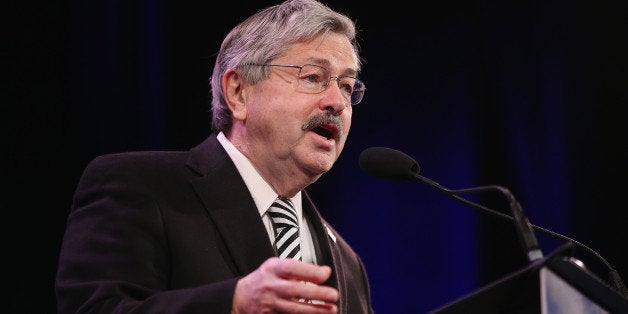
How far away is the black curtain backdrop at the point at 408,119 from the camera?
110 inches

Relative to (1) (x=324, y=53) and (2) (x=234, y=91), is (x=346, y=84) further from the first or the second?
(2) (x=234, y=91)

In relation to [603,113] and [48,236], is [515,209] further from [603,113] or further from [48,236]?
[603,113]

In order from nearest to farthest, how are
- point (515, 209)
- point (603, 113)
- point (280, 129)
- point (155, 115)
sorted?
point (515, 209), point (280, 129), point (155, 115), point (603, 113)

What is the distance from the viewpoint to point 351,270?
2.30m

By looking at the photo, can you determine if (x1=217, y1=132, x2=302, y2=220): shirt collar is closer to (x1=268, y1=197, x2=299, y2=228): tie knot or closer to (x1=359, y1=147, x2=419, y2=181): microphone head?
(x1=268, y1=197, x2=299, y2=228): tie knot

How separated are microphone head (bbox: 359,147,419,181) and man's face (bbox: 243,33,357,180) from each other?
32 cm

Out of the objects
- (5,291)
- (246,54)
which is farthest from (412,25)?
(5,291)

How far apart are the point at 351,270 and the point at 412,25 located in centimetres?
195

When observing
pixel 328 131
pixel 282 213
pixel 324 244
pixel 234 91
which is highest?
pixel 234 91

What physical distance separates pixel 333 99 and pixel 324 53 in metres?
0.16

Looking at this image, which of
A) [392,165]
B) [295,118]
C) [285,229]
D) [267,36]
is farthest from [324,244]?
[267,36]

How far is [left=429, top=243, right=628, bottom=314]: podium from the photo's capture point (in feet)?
3.64

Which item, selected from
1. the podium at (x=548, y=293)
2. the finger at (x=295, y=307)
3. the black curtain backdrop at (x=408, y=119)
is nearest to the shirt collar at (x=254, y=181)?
the finger at (x=295, y=307)

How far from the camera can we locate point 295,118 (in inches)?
79.4
